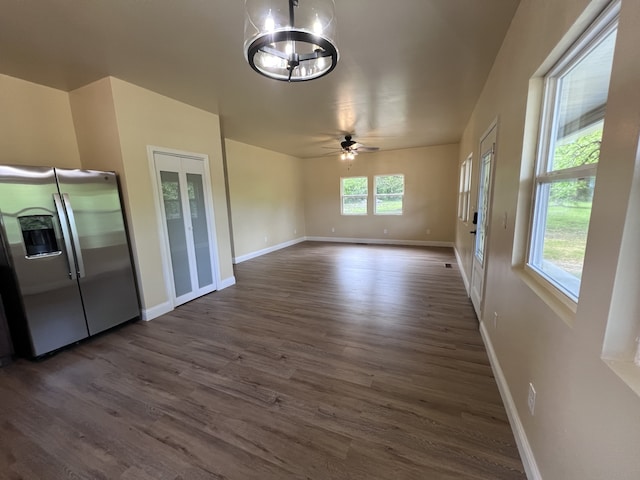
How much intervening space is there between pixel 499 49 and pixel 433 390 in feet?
9.54

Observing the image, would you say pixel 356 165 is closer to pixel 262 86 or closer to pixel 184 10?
pixel 262 86

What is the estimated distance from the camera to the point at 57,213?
8.14ft

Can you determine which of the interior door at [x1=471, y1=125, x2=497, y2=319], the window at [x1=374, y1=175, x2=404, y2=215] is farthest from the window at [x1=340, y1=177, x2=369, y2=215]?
the interior door at [x1=471, y1=125, x2=497, y2=319]

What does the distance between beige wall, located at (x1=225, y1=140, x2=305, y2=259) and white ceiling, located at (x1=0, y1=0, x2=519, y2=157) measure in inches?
82.6

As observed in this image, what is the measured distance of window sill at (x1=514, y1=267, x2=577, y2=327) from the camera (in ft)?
3.65

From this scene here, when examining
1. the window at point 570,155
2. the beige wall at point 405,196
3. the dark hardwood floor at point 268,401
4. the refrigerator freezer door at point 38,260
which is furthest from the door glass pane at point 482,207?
the refrigerator freezer door at point 38,260

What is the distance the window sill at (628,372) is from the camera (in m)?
0.71

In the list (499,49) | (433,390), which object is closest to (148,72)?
(499,49)

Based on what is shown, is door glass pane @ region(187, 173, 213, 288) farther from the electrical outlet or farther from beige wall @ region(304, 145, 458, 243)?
beige wall @ region(304, 145, 458, 243)

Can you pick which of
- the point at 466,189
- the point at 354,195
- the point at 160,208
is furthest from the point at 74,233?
the point at 354,195

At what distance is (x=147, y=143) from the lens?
3078mm

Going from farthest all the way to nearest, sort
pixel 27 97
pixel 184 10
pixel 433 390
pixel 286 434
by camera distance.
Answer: pixel 27 97 → pixel 433 390 → pixel 184 10 → pixel 286 434

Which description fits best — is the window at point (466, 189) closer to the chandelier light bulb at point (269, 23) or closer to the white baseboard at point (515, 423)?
the white baseboard at point (515, 423)

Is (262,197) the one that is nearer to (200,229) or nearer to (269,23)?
(200,229)
